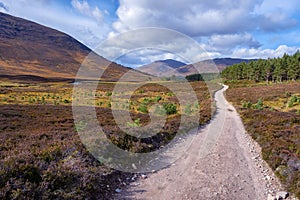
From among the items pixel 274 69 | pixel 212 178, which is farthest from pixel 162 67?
pixel 274 69

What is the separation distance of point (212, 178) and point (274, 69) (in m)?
87.4

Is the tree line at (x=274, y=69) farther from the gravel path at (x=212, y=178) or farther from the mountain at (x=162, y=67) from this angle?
the gravel path at (x=212, y=178)

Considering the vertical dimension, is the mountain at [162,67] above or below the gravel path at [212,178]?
above

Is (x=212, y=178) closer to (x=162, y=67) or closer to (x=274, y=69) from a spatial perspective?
(x=162, y=67)

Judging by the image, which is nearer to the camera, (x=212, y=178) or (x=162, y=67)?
(x=212, y=178)

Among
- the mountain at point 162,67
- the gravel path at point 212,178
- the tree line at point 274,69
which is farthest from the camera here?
the tree line at point 274,69

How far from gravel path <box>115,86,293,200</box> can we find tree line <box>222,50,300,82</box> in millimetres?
77342

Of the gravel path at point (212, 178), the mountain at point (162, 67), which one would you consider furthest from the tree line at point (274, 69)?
the gravel path at point (212, 178)

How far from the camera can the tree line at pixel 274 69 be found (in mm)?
75750

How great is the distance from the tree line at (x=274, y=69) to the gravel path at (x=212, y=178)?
77342mm

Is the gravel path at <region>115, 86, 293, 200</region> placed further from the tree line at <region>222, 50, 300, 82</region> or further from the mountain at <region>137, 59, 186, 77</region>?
the tree line at <region>222, 50, 300, 82</region>

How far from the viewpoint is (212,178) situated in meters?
8.00

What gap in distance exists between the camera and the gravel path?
6965 millimetres

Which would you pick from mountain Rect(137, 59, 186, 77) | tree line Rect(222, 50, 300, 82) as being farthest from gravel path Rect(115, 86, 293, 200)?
tree line Rect(222, 50, 300, 82)
